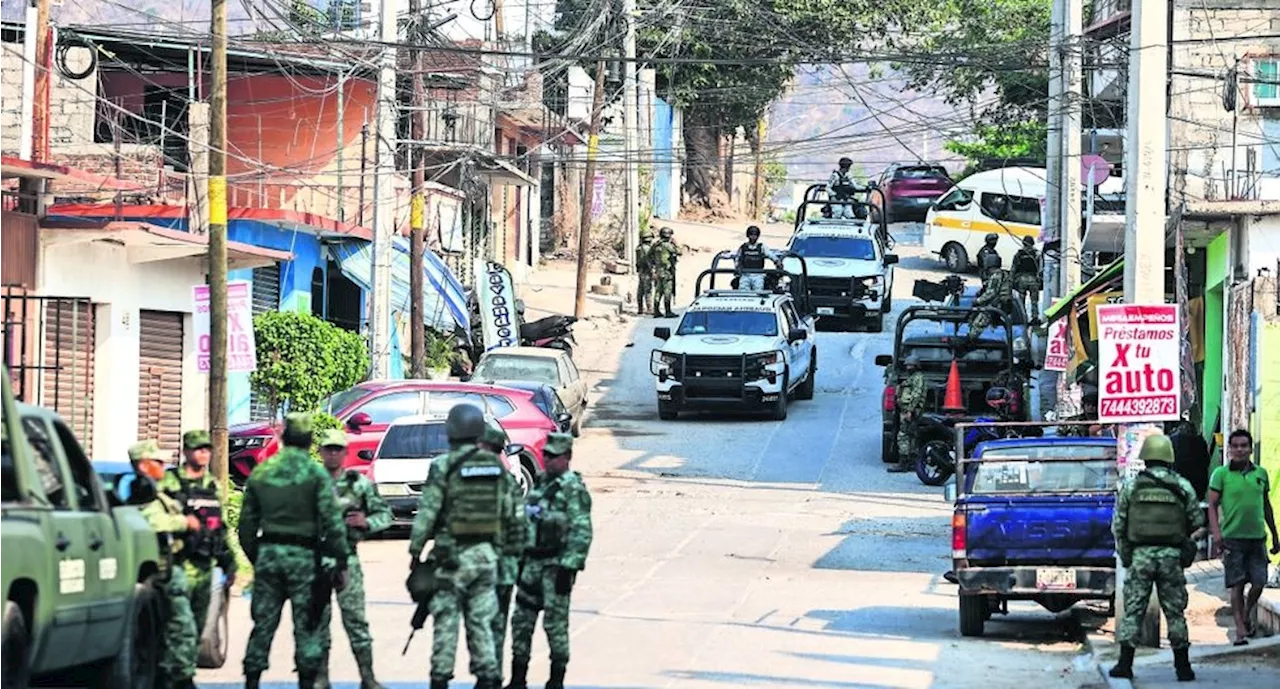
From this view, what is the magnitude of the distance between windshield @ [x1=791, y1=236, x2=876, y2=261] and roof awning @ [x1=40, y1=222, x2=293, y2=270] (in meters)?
15.3

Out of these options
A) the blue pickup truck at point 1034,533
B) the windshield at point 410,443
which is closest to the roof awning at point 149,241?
the windshield at point 410,443

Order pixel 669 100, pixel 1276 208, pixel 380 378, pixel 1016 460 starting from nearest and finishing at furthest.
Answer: pixel 1016 460 < pixel 1276 208 < pixel 380 378 < pixel 669 100

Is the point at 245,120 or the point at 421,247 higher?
the point at 245,120

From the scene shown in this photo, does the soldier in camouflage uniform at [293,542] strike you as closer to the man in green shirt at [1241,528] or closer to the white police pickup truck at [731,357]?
the man in green shirt at [1241,528]

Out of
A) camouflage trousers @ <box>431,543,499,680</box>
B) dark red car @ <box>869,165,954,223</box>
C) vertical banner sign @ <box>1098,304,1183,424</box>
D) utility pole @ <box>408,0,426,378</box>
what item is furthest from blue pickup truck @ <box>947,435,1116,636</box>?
dark red car @ <box>869,165,954,223</box>

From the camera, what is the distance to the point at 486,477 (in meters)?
13.5

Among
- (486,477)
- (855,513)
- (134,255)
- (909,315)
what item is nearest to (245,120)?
(134,255)

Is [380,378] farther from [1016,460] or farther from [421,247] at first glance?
[1016,460]

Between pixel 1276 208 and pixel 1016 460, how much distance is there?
22.3 ft

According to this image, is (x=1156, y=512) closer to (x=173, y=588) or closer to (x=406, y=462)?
(x=173, y=588)

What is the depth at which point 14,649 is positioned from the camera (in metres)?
11.1

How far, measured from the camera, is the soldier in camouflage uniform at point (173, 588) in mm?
13477

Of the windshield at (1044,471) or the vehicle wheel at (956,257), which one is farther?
the vehicle wheel at (956,257)

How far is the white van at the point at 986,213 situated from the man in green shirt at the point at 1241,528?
113 ft
